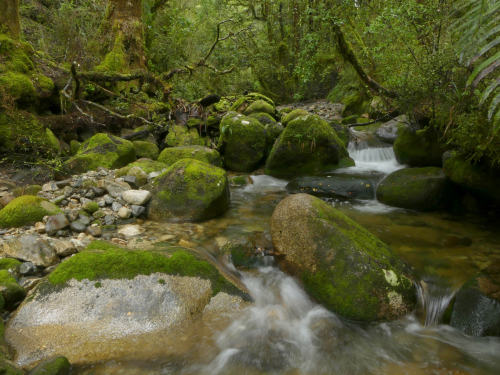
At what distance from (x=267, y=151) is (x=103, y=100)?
16.9ft

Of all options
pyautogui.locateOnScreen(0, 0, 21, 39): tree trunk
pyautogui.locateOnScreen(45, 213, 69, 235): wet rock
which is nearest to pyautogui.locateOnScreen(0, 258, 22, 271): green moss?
pyautogui.locateOnScreen(45, 213, 69, 235): wet rock

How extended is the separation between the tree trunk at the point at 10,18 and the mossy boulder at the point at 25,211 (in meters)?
5.22

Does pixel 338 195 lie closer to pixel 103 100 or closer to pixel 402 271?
pixel 402 271

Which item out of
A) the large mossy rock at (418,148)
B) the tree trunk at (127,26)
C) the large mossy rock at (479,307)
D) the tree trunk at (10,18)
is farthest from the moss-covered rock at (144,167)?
the large mossy rock at (418,148)

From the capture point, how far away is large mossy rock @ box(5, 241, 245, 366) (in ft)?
8.77

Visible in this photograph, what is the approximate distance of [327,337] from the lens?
3.23 m

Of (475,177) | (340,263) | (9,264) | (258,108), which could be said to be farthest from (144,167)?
(475,177)

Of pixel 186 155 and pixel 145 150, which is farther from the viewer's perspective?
pixel 145 150

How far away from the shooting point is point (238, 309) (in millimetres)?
3414

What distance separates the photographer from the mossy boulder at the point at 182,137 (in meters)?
9.48

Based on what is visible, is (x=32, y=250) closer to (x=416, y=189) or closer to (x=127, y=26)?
(x=416, y=189)

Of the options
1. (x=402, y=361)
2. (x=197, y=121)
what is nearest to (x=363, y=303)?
(x=402, y=361)

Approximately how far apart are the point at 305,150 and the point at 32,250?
6235 mm

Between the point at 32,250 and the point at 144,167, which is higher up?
the point at 144,167
